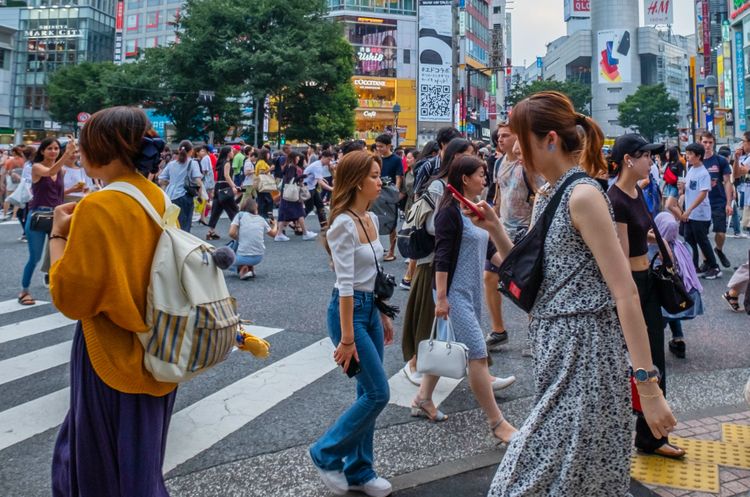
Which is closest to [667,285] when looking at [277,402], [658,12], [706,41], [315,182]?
[277,402]

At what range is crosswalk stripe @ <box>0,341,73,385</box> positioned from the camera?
554cm

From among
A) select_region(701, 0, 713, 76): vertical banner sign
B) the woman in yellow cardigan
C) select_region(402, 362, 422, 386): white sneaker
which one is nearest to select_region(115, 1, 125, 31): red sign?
select_region(701, 0, 713, 76): vertical banner sign

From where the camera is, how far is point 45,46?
290ft

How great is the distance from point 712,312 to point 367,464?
591 centimetres

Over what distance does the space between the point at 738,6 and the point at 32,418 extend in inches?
3071

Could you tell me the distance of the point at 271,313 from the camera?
770 cm

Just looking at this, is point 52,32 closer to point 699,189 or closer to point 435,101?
point 435,101

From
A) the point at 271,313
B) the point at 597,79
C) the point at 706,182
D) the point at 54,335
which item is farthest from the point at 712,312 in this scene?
the point at 597,79

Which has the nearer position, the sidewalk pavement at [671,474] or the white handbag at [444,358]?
the sidewalk pavement at [671,474]

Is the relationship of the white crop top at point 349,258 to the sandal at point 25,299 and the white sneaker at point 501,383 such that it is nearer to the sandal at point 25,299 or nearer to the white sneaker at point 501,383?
the white sneaker at point 501,383

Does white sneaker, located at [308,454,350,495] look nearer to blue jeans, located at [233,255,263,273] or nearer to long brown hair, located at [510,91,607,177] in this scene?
long brown hair, located at [510,91,607,177]

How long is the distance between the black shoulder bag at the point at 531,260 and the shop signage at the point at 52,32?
9943 centimetres

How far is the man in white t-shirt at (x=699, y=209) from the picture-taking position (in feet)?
32.2

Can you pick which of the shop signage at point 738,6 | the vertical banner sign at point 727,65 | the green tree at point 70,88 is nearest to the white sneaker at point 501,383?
the green tree at point 70,88
